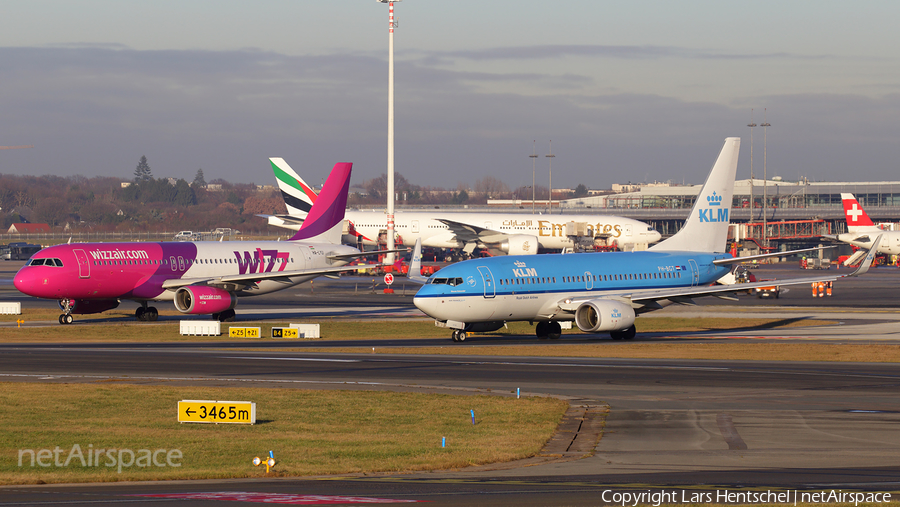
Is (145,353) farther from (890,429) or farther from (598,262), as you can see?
(890,429)

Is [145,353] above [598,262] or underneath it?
underneath

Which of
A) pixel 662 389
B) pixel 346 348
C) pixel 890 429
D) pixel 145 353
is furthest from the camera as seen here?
pixel 346 348

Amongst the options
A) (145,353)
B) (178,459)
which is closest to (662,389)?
(178,459)

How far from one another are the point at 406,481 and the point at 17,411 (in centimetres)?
1251

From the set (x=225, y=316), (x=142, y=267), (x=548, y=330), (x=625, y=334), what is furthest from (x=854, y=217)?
(x=142, y=267)

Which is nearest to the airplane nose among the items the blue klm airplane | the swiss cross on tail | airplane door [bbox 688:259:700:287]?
the blue klm airplane

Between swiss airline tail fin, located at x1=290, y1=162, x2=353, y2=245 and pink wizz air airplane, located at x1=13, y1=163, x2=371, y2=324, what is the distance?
5.49 ft

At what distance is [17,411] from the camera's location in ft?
77.5

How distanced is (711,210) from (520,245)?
4921cm

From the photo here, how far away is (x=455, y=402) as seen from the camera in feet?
83.9

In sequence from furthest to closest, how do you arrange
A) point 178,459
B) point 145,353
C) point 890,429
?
Answer: 1. point 145,353
2. point 890,429
3. point 178,459

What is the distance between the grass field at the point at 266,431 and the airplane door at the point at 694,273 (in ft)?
86.2

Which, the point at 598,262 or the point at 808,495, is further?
the point at 598,262

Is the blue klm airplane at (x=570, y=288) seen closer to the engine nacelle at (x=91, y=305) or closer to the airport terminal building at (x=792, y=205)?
the engine nacelle at (x=91, y=305)
